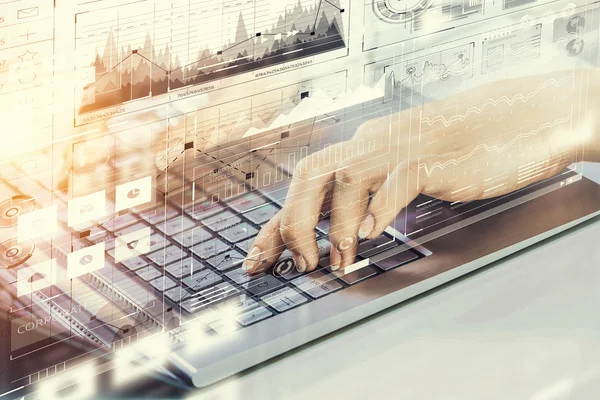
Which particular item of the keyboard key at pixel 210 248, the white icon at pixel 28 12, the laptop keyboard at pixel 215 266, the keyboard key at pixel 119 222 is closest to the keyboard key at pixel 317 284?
the laptop keyboard at pixel 215 266

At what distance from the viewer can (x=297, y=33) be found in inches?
34.1

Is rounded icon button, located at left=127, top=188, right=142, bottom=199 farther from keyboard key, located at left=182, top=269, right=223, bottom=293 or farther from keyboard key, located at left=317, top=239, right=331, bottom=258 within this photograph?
keyboard key, located at left=317, top=239, right=331, bottom=258

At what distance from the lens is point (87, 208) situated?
803 millimetres

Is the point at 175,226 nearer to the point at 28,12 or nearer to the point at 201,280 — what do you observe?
the point at 201,280

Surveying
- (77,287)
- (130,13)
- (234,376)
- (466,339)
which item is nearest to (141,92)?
(130,13)

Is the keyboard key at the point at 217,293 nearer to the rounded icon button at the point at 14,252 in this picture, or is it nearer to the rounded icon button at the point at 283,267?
the rounded icon button at the point at 283,267

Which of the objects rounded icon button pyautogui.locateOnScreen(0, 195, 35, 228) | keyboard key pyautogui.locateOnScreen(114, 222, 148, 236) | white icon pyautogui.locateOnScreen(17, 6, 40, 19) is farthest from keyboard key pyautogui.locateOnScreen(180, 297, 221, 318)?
white icon pyautogui.locateOnScreen(17, 6, 40, 19)

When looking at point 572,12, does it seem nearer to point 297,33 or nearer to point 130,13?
point 297,33

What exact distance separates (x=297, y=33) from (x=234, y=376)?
0.34 m

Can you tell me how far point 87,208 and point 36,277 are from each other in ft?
0.23

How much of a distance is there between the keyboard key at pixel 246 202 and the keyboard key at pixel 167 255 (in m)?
0.07

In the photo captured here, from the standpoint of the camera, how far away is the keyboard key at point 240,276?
0.93 meters

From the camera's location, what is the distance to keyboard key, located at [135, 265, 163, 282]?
865 mm

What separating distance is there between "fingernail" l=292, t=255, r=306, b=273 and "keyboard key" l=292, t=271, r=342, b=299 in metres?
0.01
